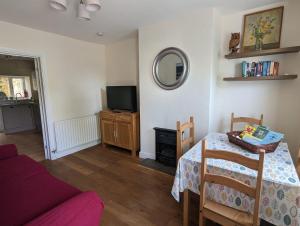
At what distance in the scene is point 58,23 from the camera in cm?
275

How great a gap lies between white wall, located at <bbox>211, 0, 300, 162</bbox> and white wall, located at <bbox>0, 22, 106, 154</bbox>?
2.72m

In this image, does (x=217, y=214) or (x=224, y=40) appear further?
(x=224, y=40)

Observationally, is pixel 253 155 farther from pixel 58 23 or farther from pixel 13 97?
pixel 13 97

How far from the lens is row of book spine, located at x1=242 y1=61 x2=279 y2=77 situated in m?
2.26

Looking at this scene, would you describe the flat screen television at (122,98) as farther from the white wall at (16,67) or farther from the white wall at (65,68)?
the white wall at (16,67)

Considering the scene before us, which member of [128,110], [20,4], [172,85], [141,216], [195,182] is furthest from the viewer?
[128,110]

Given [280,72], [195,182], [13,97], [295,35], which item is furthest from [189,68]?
[13,97]

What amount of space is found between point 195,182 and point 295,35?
2.25 m

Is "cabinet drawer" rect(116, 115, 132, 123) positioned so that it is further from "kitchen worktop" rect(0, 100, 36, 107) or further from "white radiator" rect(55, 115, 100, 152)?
"kitchen worktop" rect(0, 100, 36, 107)

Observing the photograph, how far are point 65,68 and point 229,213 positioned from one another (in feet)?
11.8

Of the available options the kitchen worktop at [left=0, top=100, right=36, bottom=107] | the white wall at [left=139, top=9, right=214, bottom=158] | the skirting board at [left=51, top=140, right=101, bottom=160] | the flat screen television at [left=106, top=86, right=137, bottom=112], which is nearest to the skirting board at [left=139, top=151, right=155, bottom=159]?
the white wall at [left=139, top=9, right=214, bottom=158]

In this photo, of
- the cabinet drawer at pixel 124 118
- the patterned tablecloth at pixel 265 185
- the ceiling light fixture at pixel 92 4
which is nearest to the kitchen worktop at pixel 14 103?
the cabinet drawer at pixel 124 118

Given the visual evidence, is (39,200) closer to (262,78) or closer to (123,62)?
(262,78)

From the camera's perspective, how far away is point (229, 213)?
50.0 inches
